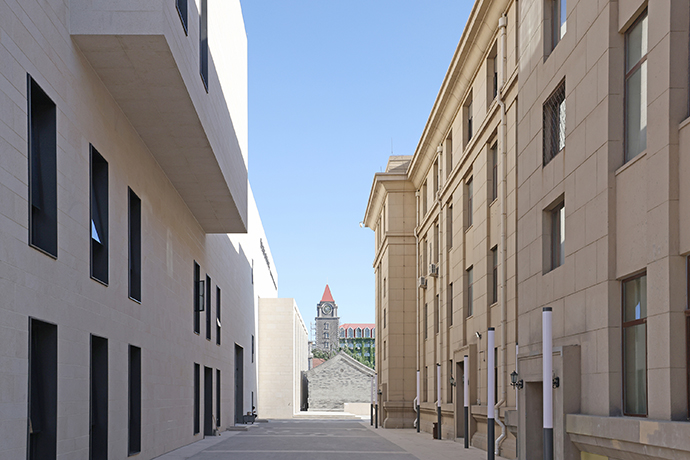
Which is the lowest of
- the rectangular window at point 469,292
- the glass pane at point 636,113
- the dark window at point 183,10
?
the rectangular window at point 469,292

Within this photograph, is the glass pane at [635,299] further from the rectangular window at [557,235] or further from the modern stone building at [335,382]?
the modern stone building at [335,382]

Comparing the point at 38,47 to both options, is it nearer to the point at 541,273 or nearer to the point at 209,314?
the point at 541,273

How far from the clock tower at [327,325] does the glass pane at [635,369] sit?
598ft

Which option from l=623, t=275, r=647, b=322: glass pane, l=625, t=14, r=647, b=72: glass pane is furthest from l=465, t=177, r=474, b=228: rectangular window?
l=623, t=275, r=647, b=322: glass pane

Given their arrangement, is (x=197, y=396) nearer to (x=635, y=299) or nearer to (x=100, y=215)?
(x=100, y=215)

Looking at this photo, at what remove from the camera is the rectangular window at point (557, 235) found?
1420cm

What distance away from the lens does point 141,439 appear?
734 inches

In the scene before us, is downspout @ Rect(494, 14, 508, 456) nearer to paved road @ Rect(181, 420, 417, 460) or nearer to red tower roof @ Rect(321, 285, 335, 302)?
paved road @ Rect(181, 420, 417, 460)

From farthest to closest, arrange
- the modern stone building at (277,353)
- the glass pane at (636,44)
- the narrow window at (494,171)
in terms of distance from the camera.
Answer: the modern stone building at (277,353)
the narrow window at (494,171)
the glass pane at (636,44)

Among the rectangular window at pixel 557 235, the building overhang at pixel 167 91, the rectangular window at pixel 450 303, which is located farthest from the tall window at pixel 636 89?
the rectangular window at pixel 450 303

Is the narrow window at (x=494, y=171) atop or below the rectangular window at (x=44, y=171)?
atop

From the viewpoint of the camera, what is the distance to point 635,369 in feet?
35.1

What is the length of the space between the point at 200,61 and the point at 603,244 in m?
10.8

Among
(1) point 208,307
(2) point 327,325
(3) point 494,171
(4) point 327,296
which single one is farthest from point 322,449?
(4) point 327,296
